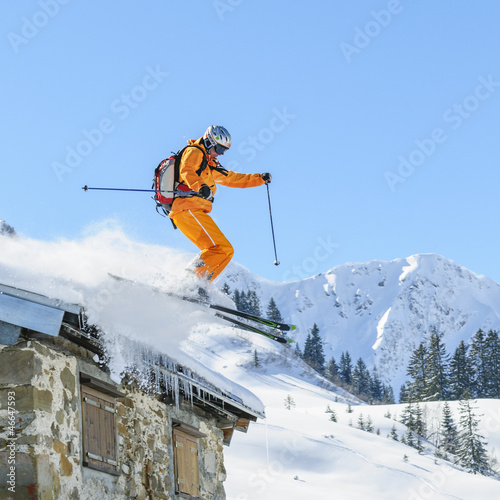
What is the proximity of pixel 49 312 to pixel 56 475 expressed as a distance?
4.84 feet

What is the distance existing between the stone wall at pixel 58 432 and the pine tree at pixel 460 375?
280 ft

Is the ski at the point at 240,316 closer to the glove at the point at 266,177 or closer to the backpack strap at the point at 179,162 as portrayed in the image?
the backpack strap at the point at 179,162

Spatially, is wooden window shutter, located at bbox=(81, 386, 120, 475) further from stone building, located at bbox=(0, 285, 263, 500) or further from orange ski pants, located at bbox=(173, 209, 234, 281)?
orange ski pants, located at bbox=(173, 209, 234, 281)

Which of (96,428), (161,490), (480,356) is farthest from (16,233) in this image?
(480,356)

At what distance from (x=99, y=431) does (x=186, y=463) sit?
242cm

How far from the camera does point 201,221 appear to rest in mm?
10016

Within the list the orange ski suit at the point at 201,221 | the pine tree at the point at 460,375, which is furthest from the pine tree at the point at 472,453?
the orange ski suit at the point at 201,221

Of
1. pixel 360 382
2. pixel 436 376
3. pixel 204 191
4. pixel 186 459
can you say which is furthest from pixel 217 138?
pixel 360 382

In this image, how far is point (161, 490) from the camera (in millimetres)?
9078

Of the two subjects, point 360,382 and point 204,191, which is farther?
point 360,382

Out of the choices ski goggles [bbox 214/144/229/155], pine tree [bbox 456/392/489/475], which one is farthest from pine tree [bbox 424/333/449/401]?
ski goggles [bbox 214/144/229/155]

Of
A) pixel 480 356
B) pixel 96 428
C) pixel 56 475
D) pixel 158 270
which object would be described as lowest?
pixel 56 475

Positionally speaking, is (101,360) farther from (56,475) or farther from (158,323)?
(56,475)

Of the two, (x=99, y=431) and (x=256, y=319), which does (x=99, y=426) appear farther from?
(x=256, y=319)
